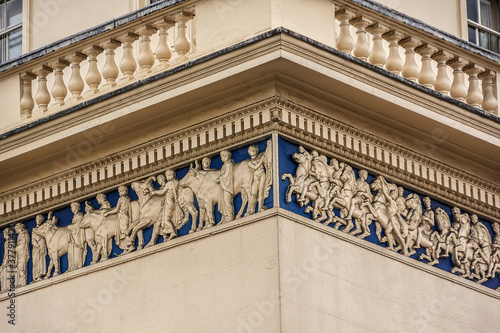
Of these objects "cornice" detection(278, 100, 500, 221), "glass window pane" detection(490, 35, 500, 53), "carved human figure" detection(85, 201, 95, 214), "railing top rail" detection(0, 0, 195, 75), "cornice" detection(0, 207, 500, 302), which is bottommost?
"cornice" detection(0, 207, 500, 302)

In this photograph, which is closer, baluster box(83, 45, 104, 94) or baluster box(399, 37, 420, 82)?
baluster box(399, 37, 420, 82)

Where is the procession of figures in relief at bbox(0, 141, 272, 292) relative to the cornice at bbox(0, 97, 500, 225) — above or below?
below

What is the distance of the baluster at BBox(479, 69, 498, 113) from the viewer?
17.0 m

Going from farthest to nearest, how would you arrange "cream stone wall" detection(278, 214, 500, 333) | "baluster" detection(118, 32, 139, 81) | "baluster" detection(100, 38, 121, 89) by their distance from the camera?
"baluster" detection(100, 38, 121, 89) < "baluster" detection(118, 32, 139, 81) < "cream stone wall" detection(278, 214, 500, 333)

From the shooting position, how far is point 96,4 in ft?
62.0

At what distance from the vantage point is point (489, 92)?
17.1 m

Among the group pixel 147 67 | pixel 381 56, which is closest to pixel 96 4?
pixel 147 67

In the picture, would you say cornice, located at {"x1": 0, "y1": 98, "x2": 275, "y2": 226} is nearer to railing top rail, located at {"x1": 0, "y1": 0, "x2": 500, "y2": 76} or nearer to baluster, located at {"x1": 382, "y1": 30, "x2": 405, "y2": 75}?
railing top rail, located at {"x1": 0, "y1": 0, "x2": 500, "y2": 76}

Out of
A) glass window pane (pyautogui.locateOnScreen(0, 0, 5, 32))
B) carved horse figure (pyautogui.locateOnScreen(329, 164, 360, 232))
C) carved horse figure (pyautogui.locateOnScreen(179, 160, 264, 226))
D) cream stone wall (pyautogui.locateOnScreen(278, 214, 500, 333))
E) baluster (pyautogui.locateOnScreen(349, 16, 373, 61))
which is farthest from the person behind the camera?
glass window pane (pyautogui.locateOnScreen(0, 0, 5, 32))

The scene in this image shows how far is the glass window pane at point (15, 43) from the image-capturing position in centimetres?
1970

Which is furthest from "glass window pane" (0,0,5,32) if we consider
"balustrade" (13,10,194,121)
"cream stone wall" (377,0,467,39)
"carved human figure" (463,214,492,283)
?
"carved human figure" (463,214,492,283)

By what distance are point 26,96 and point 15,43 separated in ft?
9.00

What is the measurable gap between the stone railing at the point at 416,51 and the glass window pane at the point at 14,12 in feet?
14.8

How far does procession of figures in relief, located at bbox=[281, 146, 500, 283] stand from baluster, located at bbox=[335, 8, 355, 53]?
3.35 feet
